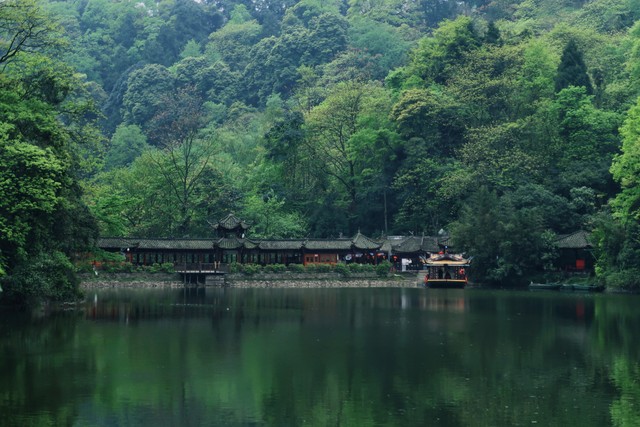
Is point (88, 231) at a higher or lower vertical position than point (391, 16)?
lower

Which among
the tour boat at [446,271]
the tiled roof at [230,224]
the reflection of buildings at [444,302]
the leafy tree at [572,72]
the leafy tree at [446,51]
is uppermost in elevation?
the leafy tree at [446,51]

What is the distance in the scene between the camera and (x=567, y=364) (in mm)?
31578

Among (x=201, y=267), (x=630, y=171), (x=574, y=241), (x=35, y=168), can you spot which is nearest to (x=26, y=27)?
(x=35, y=168)

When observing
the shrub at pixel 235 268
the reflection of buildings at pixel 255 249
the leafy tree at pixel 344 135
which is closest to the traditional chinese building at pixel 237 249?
the reflection of buildings at pixel 255 249

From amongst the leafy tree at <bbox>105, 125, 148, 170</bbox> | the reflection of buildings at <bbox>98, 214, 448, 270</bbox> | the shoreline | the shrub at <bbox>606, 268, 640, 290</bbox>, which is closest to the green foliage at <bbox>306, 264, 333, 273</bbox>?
the shoreline

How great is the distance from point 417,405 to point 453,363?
7.13 m

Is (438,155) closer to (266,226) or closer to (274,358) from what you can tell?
(266,226)

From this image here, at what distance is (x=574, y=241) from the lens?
72312mm

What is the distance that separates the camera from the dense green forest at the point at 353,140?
47.1 m

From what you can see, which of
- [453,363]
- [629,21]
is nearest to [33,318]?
[453,363]

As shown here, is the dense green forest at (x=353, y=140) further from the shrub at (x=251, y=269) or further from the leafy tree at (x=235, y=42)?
the shrub at (x=251, y=269)

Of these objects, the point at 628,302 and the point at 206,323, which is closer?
the point at 206,323

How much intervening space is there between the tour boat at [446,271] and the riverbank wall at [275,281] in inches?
85.1

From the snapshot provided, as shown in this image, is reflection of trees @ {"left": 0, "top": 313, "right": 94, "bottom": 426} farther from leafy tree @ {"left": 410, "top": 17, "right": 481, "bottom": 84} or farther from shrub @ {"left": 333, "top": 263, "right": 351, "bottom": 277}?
leafy tree @ {"left": 410, "top": 17, "right": 481, "bottom": 84}
